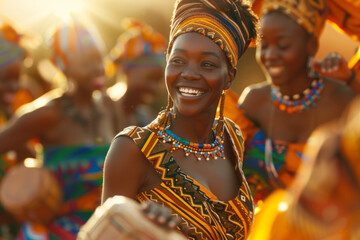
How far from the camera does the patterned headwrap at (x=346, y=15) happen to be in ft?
16.1

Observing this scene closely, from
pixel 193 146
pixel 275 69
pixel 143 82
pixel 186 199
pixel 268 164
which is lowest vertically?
pixel 268 164

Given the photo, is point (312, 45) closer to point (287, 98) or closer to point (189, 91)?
point (287, 98)

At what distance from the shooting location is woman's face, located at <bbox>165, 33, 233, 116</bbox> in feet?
10.7

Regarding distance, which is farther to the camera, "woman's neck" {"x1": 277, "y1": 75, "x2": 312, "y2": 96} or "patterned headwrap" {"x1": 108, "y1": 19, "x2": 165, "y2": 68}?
"patterned headwrap" {"x1": 108, "y1": 19, "x2": 165, "y2": 68}

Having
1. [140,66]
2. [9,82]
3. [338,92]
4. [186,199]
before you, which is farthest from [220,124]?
[140,66]

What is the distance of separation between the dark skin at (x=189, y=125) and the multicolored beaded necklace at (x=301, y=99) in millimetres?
1725

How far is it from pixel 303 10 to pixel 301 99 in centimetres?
69

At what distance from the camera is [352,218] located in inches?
64.4

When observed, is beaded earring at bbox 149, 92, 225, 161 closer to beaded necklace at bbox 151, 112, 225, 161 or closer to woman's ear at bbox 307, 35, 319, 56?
beaded necklace at bbox 151, 112, 225, 161

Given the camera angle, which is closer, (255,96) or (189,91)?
(189,91)

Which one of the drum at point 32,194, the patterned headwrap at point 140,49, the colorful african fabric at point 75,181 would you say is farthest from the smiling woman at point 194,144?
the patterned headwrap at point 140,49

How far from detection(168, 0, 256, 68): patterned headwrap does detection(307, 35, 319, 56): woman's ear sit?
1697mm

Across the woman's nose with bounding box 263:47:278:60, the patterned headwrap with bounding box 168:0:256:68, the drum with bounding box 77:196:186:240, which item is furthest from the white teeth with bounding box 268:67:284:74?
the drum with bounding box 77:196:186:240

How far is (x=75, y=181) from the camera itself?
6020mm
